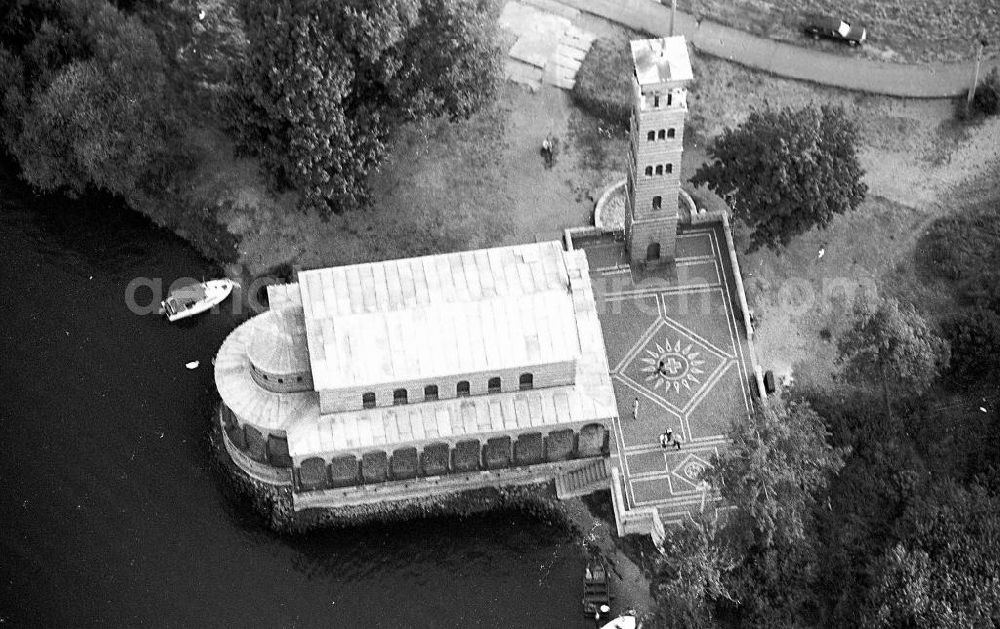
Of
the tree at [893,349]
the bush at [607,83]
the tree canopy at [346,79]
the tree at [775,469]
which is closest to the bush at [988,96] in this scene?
the tree at [893,349]

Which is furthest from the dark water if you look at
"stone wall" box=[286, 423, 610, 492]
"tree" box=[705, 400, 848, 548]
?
"tree" box=[705, 400, 848, 548]

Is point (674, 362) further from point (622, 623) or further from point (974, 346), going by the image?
point (974, 346)

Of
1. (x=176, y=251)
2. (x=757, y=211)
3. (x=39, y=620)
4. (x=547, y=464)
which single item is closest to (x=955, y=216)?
(x=757, y=211)

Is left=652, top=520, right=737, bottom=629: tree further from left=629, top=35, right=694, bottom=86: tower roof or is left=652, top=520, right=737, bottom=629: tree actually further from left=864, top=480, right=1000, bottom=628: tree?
left=629, top=35, right=694, bottom=86: tower roof

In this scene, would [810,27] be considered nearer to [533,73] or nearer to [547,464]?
[533,73]

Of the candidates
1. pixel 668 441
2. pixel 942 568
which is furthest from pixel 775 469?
pixel 942 568
